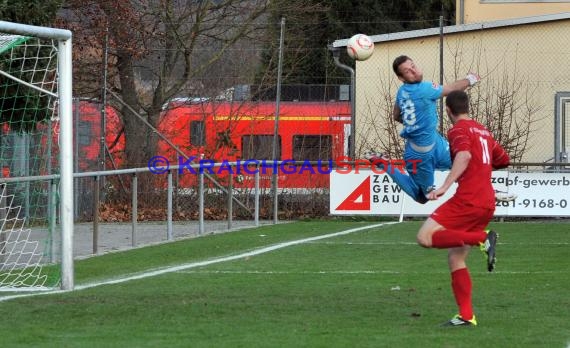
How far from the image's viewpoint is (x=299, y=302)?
1002 centimetres

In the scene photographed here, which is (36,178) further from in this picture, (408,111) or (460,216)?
(460,216)

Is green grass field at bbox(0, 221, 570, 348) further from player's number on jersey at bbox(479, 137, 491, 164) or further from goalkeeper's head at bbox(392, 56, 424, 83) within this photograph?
goalkeeper's head at bbox(392, 56, 424, 83)

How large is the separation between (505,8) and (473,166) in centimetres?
2127

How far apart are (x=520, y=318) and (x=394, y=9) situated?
3129cm

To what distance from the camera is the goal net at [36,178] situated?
36.6 feet

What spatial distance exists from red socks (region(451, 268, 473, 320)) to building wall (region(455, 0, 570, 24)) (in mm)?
20999

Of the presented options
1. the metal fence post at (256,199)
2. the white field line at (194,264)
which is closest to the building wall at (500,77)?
the metal fence post at (256,199)

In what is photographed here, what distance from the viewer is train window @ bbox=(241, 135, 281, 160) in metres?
24.6

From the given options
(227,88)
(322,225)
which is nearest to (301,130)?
(227,88)

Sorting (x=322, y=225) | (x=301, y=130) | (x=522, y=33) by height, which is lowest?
(x=322, y=225)

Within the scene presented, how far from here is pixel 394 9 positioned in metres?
39.5

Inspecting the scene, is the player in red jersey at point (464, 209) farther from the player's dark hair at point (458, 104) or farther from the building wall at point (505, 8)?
the building wall at point (505, 8)

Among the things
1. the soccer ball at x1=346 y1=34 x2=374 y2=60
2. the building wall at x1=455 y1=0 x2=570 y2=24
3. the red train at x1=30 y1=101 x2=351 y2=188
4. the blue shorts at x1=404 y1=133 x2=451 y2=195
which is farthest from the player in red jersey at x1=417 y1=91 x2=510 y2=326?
the building wall at x1=455 y1=0 x2=570 y2=24

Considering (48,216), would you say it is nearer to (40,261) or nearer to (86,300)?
(40,261)
